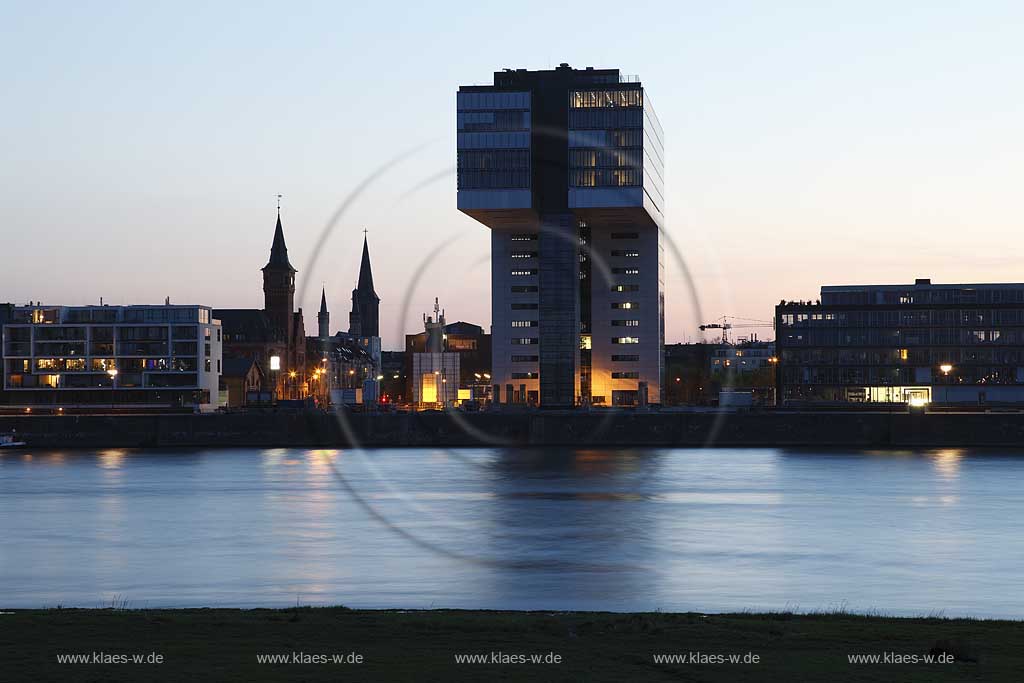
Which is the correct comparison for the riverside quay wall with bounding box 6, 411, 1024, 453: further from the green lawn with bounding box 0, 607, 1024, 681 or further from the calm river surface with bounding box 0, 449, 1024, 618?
the green lawn with bounding box 0, 607, 1024, 681

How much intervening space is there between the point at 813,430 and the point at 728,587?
107 metres

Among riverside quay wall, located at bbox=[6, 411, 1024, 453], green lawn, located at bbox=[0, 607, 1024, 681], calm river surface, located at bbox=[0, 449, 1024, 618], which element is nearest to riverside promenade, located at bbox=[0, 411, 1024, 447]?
riverside quay wall, located at bbox=[6, 411, 1024, 453]

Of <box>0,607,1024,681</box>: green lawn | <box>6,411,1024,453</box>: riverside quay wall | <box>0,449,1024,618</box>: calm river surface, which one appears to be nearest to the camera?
<box>0,607,1024,681</box>: green lawn

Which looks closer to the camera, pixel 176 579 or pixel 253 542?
pixel 176 579

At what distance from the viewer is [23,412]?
653 ft

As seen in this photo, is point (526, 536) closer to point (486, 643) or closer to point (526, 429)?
point (486, 643)

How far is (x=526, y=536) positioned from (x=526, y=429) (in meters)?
91.0

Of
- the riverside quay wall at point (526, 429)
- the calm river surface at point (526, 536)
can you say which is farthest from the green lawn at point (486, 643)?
the riverside quay wall at point (526, 429)

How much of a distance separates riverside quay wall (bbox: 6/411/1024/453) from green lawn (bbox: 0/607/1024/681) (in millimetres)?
116501

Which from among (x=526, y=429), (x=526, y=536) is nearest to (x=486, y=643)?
(x=526, y=536)

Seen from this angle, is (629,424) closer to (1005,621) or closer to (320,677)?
(1005,621)

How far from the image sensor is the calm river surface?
42188mm

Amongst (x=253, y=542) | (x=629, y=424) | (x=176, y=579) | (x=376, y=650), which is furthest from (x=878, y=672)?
(x=629, y=424)

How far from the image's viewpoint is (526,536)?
6006 cm
